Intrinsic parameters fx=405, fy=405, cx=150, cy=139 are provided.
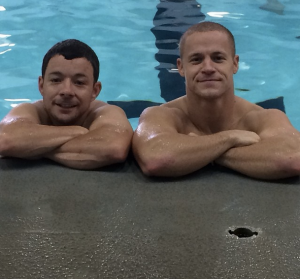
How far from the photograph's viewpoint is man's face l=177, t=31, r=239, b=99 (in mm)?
2418

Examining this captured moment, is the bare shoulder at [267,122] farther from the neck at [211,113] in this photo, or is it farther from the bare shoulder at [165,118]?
the bare shoulder at [165,118]

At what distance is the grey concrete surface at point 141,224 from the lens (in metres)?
1.56

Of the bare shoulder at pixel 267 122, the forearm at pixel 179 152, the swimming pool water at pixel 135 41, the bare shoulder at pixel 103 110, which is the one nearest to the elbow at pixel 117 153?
the forearm at pixel 179 152

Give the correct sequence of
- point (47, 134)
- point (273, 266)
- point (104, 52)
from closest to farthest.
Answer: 1. point (273, 266)
2. point (47, 134)
3. point (104, 52)

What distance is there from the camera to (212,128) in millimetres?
2693

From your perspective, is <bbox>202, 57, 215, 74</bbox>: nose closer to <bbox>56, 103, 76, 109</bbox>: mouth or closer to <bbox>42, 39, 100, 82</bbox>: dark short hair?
<bbox>42, 39, 100, 82</bbox>: dark short hair

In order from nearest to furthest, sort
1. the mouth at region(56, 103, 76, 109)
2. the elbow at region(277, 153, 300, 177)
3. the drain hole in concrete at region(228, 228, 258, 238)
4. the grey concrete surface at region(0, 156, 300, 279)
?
the grey concrete surface at region(0, 156, 300, 279) → the drain hole in concrete at region(228, 228, 258, 238) → the elbow at region(277, 153, 300, 177) → the mouth at region(56, 103, 76, 109)

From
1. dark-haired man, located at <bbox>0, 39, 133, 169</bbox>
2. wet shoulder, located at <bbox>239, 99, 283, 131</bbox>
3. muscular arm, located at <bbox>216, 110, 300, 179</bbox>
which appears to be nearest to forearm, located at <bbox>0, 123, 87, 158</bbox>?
dark-haired man, located at <bbox>0, 39, 133, 169</bbox>

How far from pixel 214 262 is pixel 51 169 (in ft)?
3.84

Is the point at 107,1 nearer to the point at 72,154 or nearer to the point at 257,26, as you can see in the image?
the point at 257,26

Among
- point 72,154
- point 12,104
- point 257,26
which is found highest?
point 257,26

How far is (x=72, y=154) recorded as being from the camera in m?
2.32

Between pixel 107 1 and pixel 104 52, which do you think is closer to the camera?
pixel 104 52

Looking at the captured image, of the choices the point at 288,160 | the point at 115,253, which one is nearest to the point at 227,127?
the point at 288,160
